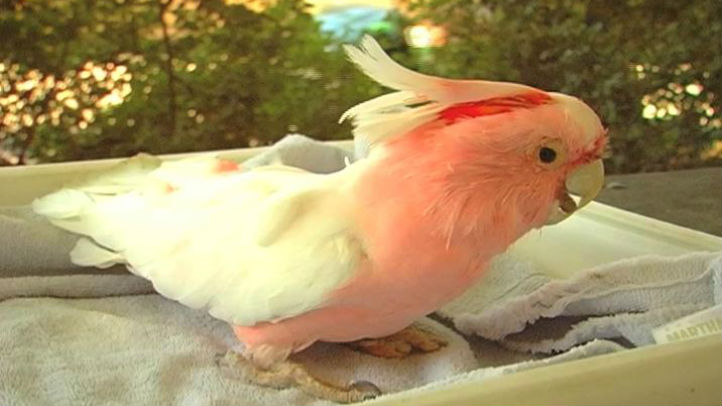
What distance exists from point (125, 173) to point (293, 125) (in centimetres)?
31

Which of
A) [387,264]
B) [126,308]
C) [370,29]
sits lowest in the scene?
[126,308]

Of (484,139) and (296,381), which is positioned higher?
(484,139)

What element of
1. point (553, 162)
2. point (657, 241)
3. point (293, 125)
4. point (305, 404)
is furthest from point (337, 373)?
point (293, 125)

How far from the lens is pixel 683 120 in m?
1.04

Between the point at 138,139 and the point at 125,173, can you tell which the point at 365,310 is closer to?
the point at 125,173

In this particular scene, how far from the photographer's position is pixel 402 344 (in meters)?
0.59

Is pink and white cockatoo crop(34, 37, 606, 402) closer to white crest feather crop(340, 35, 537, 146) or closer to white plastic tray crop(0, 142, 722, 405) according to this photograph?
white crest feather crop(340, 35, 537, 146)

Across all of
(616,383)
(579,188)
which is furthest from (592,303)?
(616,383)

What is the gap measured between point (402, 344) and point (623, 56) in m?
0.67

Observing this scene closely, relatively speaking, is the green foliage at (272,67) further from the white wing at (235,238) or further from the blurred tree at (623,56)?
the white wing at (235,238)

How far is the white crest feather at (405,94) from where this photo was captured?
1.62 feet

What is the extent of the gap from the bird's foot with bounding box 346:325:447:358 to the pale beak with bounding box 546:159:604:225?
0.40 feet

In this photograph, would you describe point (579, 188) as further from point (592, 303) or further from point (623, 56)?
point (623, 56)

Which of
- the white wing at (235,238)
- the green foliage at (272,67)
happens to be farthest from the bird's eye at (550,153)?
the green foliage at (272,67)
